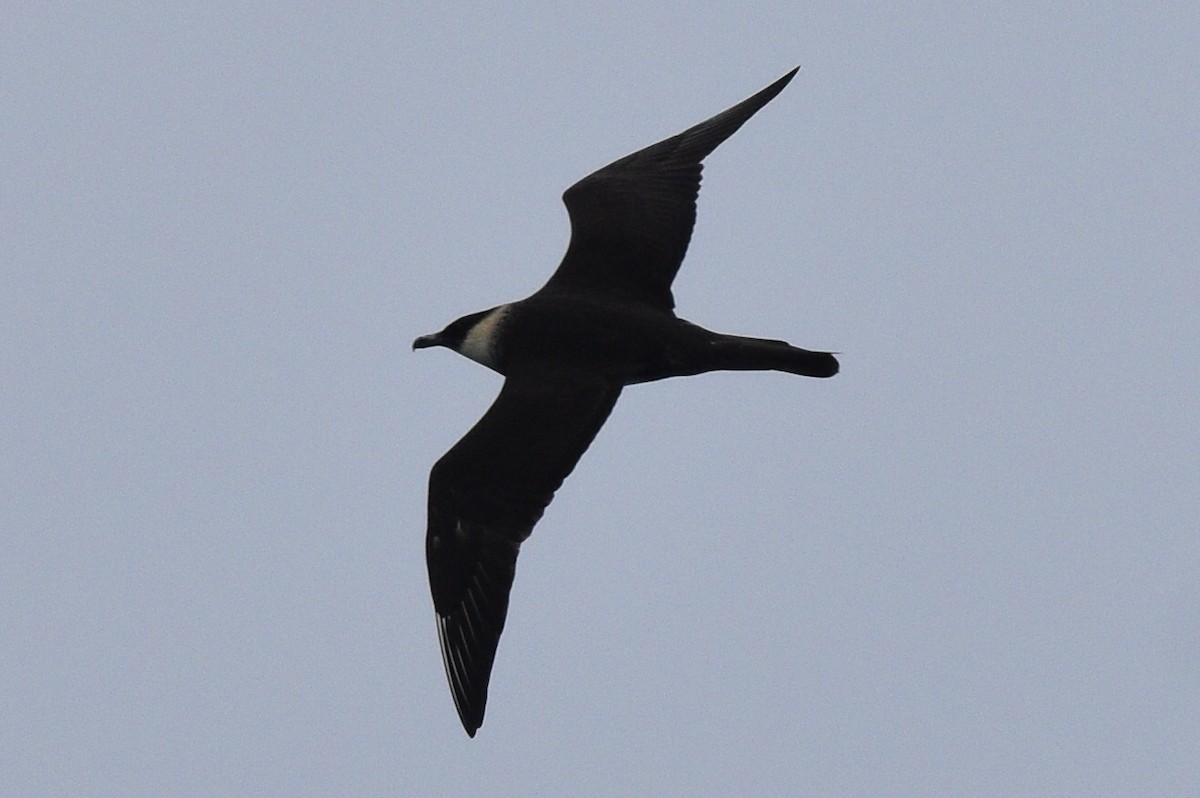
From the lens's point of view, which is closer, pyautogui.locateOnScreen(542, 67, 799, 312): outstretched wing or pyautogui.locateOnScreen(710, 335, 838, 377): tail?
pyautogui.locateOnScreen(710, 335, 838, 377): tail

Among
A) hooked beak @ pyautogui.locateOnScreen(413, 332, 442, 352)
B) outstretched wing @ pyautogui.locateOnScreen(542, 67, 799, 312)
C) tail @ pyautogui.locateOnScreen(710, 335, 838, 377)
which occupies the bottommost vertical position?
tail @ pyautogui.locateOnScreen(710, 335, 838, 377)

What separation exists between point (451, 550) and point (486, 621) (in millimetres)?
414

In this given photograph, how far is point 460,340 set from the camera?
502 inches

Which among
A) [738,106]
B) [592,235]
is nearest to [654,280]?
[592,235]

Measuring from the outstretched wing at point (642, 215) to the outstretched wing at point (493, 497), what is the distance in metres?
0.78

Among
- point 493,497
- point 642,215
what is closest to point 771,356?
point 642,215

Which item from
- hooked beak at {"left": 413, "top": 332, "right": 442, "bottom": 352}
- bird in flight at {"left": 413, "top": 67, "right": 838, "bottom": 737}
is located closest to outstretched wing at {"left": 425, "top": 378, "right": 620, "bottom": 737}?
bird in flight at {"left": 413, "top": 67, "right": 838, "bottom": 737}

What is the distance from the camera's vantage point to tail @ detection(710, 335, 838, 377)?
12086 mm

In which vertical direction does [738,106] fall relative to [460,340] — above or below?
above

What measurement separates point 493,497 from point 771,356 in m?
1.61

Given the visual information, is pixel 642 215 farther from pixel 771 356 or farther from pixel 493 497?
pixel 493 497

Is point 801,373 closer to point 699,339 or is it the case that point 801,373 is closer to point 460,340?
point 699,339

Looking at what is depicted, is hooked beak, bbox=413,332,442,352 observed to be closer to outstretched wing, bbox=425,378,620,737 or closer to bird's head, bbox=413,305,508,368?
bird's head, bbox=413,305,508,368

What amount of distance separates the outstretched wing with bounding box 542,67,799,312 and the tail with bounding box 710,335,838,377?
61 cm
